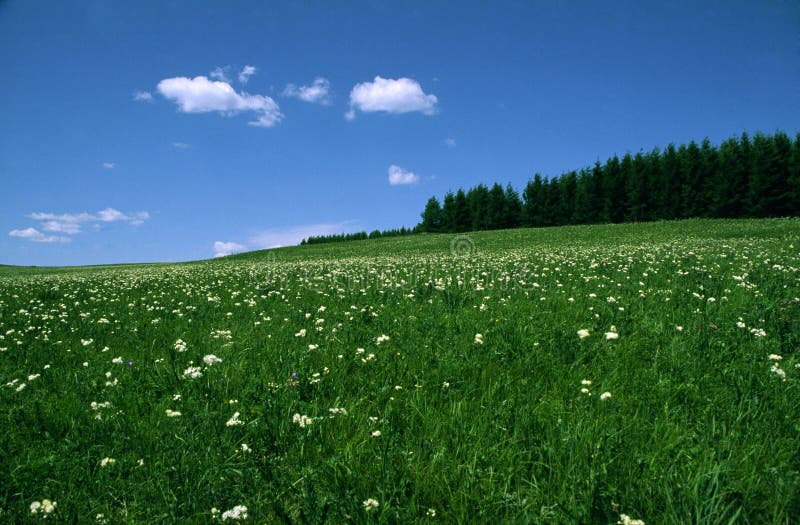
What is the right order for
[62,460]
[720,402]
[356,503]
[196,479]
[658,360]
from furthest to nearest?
[658,360] → [720,402] → [62,460] → [196,479] → [356,503]

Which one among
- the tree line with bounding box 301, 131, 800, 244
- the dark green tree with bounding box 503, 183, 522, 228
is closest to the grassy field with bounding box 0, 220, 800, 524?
the tree line with bounding box 301, 131, 800, 244

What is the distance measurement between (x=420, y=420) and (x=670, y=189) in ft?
237

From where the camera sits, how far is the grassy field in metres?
2.14

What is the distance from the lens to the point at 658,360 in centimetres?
399

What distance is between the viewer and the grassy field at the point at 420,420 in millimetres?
2143

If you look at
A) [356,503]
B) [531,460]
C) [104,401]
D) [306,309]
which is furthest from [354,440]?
[306,309]

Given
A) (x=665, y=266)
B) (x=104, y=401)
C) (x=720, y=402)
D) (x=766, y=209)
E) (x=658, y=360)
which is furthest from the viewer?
(x=766, y=209)

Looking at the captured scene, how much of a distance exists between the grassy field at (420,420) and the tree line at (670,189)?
218 ft

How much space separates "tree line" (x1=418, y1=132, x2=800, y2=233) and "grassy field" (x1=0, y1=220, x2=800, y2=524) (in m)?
66.4

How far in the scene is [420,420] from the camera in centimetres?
302

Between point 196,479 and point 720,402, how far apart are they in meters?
3.99

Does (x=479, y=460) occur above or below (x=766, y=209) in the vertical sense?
below

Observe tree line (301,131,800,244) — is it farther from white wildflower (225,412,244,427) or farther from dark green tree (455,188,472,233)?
white wildflower (225,412,244,427)

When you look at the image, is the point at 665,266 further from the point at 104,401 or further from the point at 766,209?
the point at 766,209
